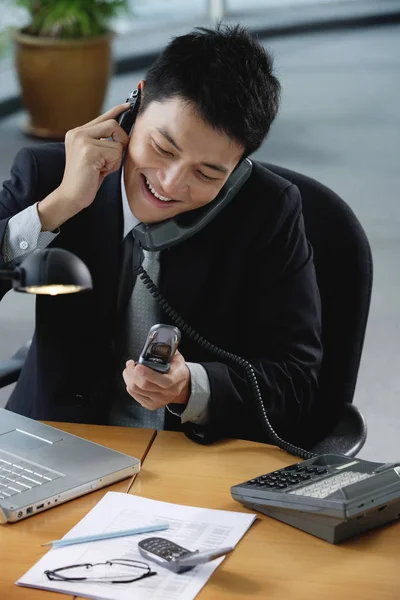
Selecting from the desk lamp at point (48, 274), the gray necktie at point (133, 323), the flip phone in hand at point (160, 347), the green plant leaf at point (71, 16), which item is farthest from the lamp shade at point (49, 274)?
the green plant leaf at point (71, 16)

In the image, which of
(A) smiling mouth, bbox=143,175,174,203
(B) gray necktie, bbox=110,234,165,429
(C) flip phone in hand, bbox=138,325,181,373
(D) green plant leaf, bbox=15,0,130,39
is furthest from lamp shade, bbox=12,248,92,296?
(D) green plant leaf, bbox=15,0,130,39

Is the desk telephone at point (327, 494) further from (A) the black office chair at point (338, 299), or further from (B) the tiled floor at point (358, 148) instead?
(B) the tiled floor at point (358, 148)

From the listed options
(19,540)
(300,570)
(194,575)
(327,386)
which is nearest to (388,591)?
Answer: (300,570)

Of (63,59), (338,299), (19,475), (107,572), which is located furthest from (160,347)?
(63,59)

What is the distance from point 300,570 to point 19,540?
1.22 ft

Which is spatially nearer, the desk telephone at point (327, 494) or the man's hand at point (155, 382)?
the desk telephone at point (327, 494)

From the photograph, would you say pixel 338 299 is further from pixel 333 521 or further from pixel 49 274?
pixel 49 274

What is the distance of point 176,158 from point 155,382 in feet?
1.24

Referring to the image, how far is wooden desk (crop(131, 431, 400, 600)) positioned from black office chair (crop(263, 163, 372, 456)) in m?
0.33

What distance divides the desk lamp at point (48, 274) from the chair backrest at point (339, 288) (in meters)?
0.84

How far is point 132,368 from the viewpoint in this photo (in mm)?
1608

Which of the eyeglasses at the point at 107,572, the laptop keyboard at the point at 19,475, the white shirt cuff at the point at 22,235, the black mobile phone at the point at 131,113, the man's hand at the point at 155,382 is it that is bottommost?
the laptop keyboard at the point at 19,475

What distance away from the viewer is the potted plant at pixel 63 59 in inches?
231

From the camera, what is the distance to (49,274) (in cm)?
123
